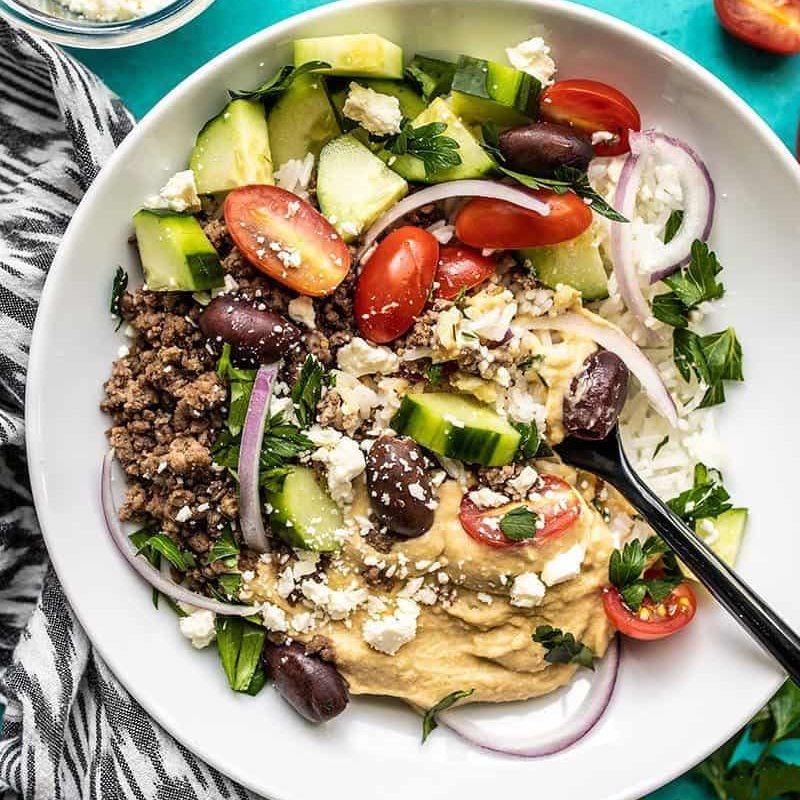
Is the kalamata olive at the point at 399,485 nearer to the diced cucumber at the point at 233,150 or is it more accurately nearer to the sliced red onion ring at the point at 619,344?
the sliced red onion ring at the point at 619,344

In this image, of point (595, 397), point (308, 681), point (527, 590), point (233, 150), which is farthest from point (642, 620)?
point (233, 150)

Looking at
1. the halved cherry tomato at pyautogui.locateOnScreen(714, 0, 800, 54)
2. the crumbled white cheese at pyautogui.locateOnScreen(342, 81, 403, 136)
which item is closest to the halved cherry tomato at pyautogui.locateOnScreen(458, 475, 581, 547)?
the crumbled white cheese at pyautogui.locateOnScreen(342, 81, 403, 136)

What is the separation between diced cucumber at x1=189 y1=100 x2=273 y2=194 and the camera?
2367 mm

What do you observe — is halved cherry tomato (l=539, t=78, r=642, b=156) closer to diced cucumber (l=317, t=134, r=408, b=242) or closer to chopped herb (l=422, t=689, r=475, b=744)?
diced cucumber (l=317, t=134, r=408, b=242)

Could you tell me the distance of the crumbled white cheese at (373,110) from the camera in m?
2.38

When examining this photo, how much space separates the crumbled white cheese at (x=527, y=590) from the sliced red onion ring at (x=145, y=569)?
0.61m

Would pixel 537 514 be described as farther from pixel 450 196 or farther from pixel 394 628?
pixel 450 196

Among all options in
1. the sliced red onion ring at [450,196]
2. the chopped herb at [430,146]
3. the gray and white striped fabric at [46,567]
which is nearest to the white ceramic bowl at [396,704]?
the gray and white striped fabric at [46,567]

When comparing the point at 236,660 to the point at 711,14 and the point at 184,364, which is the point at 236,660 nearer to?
the point at 184,364

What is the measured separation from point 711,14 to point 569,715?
6.18ft

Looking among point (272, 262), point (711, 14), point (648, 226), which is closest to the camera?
point (272, 262)

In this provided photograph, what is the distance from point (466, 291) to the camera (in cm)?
246

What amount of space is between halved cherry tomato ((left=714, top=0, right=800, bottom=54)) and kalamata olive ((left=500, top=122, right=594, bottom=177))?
2.27 feet

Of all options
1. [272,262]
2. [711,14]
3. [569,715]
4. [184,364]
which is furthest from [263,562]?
[711,14]
